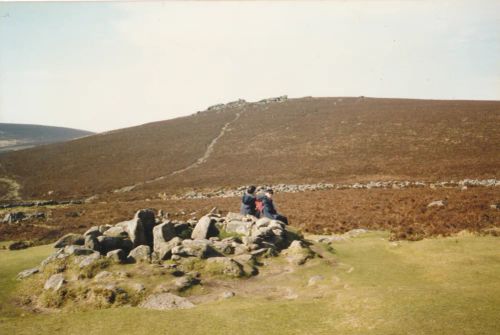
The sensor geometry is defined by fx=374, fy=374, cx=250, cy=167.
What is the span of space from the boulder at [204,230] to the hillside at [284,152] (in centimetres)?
3217

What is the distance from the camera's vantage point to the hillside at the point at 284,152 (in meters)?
54.6

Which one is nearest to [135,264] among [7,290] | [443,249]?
[7,290]

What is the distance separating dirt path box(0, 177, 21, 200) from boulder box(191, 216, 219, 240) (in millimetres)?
47865

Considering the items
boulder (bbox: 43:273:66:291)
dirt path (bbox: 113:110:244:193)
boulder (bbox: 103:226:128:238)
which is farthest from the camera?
dirt path (bbox: 113:110:244:193)

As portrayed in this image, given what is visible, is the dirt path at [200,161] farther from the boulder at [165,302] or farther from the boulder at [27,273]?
the boulder at [165,302]

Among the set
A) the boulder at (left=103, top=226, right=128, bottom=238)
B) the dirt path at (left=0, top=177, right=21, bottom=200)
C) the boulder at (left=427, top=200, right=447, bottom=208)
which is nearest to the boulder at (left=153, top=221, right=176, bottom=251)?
the boulder at (left=103, top=226, right=128, bottom=238)

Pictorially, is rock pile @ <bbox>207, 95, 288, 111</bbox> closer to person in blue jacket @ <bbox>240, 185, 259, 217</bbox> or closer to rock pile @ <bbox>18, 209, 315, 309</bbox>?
person in blue jacket @ <bbox>240, 185, 259, 217</bbox>

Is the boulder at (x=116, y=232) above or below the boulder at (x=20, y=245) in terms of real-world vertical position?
above

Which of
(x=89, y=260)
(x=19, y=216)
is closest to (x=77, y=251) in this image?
(x=89, y=260)

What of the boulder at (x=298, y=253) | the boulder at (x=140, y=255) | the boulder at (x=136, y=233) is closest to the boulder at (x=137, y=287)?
the boulder at (x=140, y=255)

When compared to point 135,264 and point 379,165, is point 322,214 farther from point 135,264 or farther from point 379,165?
point 379,165

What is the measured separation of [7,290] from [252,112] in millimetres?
99146

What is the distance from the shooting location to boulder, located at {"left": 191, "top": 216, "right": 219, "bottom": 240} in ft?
65.6

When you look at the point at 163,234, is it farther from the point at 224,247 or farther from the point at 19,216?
the point at 19,216
